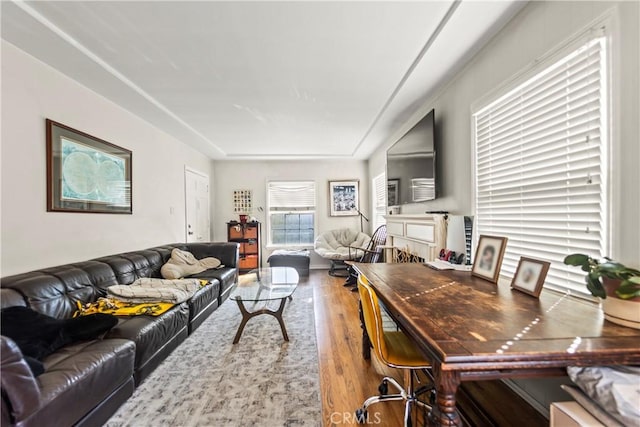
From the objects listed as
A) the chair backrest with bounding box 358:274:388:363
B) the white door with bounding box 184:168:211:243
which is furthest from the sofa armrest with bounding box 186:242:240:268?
the chair backrest with bounding box 358:274:388:363

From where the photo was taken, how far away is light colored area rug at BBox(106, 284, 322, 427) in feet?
5.34

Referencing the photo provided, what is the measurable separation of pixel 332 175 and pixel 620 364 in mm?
5746

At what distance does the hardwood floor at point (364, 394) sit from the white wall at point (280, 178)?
12.1 feet

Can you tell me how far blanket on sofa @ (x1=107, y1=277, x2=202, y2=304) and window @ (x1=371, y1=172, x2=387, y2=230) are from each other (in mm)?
3701

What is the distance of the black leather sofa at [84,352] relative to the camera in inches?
44.6

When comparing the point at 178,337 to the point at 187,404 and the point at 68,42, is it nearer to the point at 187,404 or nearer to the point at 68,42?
the point at 187,404

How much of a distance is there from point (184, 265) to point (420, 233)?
3.01 m

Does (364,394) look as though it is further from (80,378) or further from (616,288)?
(80,378)

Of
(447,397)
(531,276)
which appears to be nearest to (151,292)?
(447,397)

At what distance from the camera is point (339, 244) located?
19.7ft

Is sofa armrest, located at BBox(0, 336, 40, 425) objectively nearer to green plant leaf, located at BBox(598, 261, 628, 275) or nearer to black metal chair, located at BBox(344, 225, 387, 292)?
green plant leaf, located at BBox(598, 261, 628, 275)

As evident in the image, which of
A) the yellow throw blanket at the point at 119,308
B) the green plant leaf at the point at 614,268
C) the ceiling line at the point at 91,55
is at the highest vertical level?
the ceiling line at the point at 91,55

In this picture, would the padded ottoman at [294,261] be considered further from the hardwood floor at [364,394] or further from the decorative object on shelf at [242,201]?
the hardwood floor at [364,394]

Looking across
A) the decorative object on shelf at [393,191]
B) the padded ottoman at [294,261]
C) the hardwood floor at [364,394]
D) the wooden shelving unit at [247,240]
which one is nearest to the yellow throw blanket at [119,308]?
the hardwood floor at [364,394]
